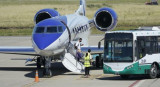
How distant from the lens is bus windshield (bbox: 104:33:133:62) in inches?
1000

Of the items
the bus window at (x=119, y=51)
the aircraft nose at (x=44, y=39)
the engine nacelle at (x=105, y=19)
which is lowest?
the bus window at (x=119, y=51)

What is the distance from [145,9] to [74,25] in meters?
76.7

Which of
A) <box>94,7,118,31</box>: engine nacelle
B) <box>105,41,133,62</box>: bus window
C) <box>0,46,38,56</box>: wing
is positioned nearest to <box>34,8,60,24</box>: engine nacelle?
<box>94,7,118,31</box>: engine nacelle

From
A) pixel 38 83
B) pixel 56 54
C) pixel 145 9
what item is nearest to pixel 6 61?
pixel 56 54

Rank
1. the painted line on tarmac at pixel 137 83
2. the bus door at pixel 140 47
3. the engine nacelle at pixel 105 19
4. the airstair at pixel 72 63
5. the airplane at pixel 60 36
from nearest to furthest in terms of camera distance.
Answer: the painted line on tarmac at pixel 137 83, the bus door at pixel 140 47, the airplane at pixel 60 36, the airstair at pixel 72 63, the engine nacelle at pixel 105 19

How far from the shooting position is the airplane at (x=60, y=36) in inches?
1056

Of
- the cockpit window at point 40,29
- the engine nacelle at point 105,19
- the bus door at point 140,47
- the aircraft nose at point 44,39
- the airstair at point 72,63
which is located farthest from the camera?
the engine nacelle at point 105,19

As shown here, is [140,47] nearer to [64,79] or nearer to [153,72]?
[153,72]

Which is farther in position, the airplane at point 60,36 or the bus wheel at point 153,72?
the airplane at point 60,36

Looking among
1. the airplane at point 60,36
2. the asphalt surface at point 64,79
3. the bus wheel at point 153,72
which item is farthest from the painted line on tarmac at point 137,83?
the airplane at point 60,36

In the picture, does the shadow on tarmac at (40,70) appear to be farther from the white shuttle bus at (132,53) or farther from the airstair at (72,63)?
the white shuttle bus at (132,53)

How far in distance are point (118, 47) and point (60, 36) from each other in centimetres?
364

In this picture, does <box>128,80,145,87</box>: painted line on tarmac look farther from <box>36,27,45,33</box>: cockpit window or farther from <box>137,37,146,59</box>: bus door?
<box>36,27,45,33</box>: cockpit window

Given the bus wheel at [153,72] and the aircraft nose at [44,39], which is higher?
the aircraft nose at [44,39]
